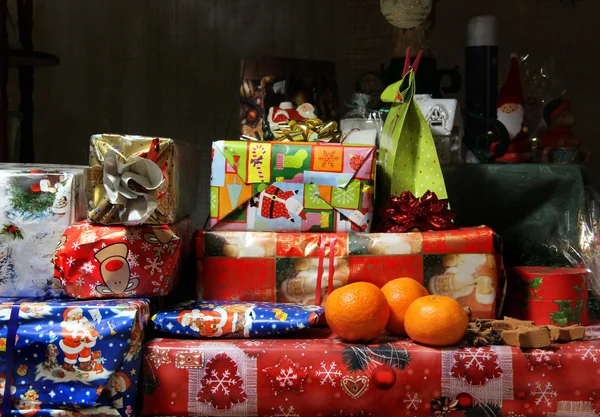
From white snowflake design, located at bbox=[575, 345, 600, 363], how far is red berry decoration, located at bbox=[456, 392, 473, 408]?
0.76 feet

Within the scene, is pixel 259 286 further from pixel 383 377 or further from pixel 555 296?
pixel 555 296

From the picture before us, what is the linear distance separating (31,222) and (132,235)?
24 centimetres

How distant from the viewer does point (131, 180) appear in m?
1.44

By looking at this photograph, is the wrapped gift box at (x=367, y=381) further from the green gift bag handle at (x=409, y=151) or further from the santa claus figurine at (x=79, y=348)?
the green gift bag handle at (x=409, y=151)

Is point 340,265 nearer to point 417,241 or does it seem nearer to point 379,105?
point 417,241

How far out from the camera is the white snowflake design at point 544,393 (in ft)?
4.86

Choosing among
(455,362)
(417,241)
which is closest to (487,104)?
(417,241)

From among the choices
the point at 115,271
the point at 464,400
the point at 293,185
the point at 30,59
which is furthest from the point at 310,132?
the point at 30,59

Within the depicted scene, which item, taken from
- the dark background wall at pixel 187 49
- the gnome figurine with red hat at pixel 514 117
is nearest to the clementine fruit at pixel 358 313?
the gnome figurine with red hat at pixel 514 117

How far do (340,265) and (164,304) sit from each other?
400 millimetres

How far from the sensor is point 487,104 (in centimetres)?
207

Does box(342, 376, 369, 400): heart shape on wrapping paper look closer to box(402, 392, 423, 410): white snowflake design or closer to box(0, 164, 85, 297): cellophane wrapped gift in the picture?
box(402, 392, 423, 410): white snowflake design

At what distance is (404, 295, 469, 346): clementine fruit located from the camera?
1.47m

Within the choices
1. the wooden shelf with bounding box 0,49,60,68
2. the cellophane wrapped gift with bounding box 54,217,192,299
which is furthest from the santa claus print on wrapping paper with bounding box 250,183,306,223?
the wooden shelf with bounding box 0,49,60,68
